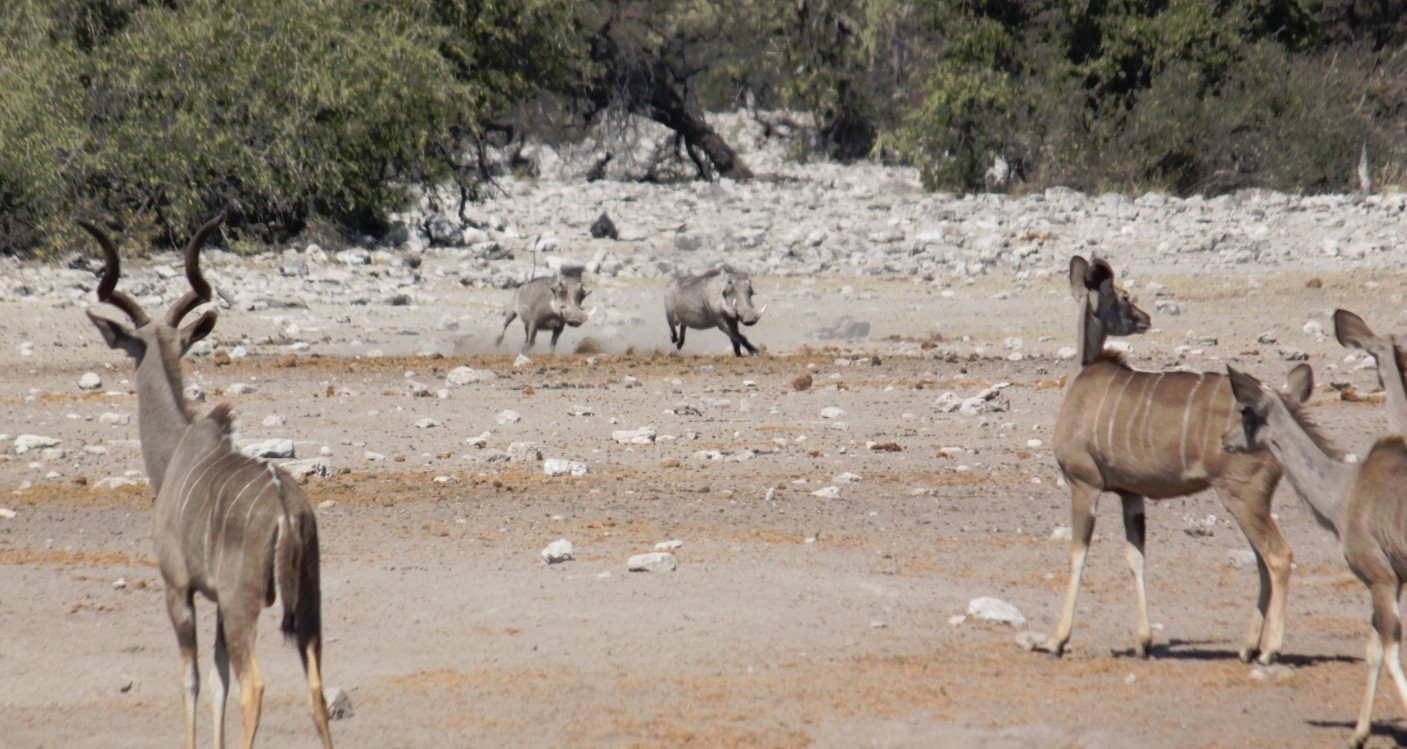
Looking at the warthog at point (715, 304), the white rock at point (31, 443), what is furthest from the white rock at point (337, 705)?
the warthog at point (715, 304)

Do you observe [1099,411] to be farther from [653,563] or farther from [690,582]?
[653,563]

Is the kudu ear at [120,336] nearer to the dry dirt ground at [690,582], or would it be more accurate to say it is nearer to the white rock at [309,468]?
the dry dirt ground at [690,582]

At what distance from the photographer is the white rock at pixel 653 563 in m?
7.97

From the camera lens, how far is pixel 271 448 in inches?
418

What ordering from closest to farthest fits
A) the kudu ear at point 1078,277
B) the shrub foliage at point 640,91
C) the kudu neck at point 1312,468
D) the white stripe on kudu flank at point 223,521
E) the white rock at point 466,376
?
1. the white stripe on kudu flank at point 223,521
2. the kudu neck at point 1312,468
3. the kudu ear at point 1078,277
4. the white rock at point 466,376
5. the shrub foliage at point 640,91

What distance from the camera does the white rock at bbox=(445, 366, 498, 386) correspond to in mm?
14625

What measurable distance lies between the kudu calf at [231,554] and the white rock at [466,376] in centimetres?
864

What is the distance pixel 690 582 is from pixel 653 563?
259 mm

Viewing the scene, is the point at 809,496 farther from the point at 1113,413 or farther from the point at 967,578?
the point at 1113,413

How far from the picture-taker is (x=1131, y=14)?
3000cm

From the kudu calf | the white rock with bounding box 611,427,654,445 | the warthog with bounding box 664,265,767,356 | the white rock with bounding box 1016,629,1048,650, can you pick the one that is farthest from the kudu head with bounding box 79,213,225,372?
the warthog with bounding box 664,265,767,356

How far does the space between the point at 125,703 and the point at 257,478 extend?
5.42 feet

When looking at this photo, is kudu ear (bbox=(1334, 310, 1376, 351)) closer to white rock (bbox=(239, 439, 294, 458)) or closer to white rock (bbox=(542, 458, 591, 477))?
white rock (bbox=(542, 458, 591, 477))

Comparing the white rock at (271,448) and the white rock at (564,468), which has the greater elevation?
the white rock at (271,448)
